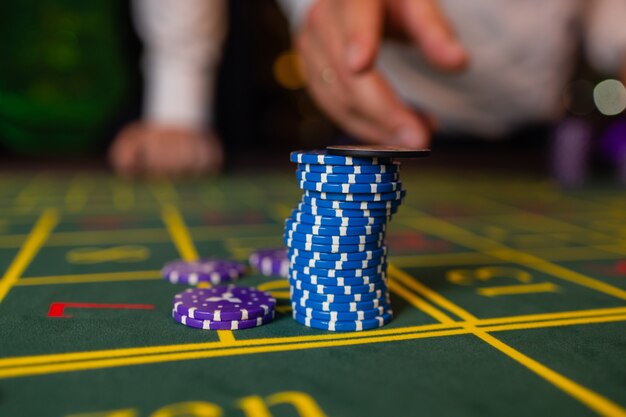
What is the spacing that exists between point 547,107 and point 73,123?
3.86 m

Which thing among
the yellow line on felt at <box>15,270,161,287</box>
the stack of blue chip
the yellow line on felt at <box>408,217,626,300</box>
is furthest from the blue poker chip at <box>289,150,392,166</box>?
the yellow line on felt at <box>408,217,626,300</box>

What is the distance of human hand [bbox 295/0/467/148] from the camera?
8.39ft

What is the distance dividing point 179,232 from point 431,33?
4.02 ft

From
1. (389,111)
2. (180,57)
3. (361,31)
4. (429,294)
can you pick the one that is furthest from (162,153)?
(429,294)

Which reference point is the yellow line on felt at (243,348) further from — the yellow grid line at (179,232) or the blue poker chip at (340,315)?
the yellow grid line at (179,232)

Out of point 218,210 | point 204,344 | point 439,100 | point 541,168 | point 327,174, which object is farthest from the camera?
point 541,168

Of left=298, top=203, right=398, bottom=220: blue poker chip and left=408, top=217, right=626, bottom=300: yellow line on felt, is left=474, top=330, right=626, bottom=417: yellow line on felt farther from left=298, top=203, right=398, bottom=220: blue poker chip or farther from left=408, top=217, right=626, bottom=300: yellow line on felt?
left=408, top=217, right=626, bottom=300: yellow line on felt

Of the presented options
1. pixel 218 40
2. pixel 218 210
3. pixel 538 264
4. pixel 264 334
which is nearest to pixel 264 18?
pixel 218 40

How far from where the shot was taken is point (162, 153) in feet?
14.0

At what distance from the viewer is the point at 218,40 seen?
Answer: 4.71m

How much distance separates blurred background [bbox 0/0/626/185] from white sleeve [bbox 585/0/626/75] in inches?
24.8

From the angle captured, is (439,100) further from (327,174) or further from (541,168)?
(327,174)

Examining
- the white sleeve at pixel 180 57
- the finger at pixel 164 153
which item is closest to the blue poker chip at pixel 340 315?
the finger at pixel 164 153

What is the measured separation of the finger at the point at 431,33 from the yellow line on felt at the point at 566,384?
131cm
